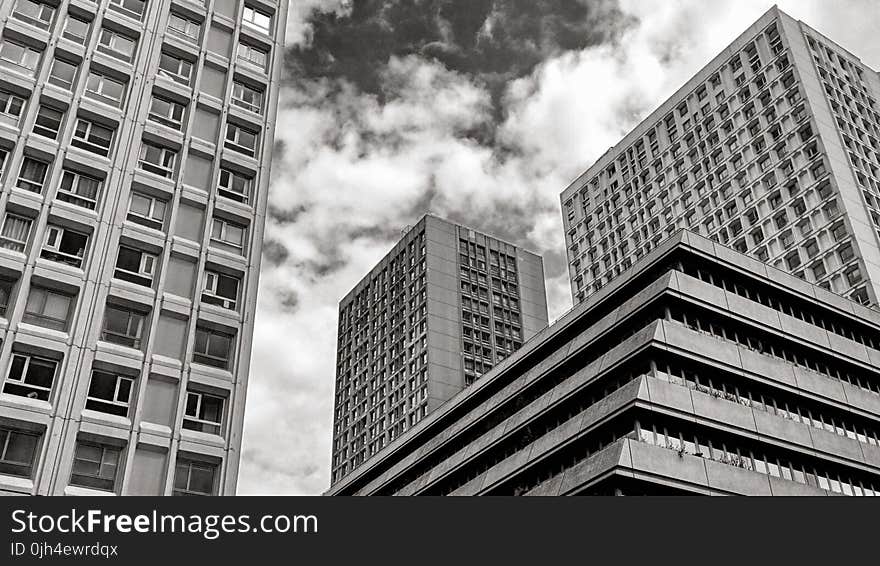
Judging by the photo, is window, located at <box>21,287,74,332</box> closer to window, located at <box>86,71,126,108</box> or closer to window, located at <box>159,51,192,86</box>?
window, located at <box>86,71,126,108</box>

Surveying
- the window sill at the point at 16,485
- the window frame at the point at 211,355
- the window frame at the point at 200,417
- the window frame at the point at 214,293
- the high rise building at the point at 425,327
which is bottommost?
the window sill at the point at 16,485

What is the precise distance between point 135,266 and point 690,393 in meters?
25.2

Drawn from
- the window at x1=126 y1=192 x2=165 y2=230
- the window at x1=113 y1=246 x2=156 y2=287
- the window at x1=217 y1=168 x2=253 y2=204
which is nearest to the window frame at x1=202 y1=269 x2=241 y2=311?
the window at x1=113 y1=246 x2=156 y2=287

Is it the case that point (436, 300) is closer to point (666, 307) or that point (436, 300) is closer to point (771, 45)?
point (771, 45)

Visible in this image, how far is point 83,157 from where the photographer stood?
30.3m

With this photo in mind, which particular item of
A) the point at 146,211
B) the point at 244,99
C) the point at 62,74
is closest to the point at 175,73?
the point at 244,99

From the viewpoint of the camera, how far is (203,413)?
27.5 meters

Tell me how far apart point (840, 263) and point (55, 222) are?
49536 millimetres

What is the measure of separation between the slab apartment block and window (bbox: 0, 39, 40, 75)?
29057 millimetres

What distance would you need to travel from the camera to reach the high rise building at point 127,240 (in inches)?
982

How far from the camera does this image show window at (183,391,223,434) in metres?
27.1

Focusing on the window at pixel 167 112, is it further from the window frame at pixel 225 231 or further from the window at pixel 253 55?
the window at pixel 253 55

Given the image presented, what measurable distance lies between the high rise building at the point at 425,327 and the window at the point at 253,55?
43.1 metres

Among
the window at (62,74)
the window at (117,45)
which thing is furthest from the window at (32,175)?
the window at (117,45)
